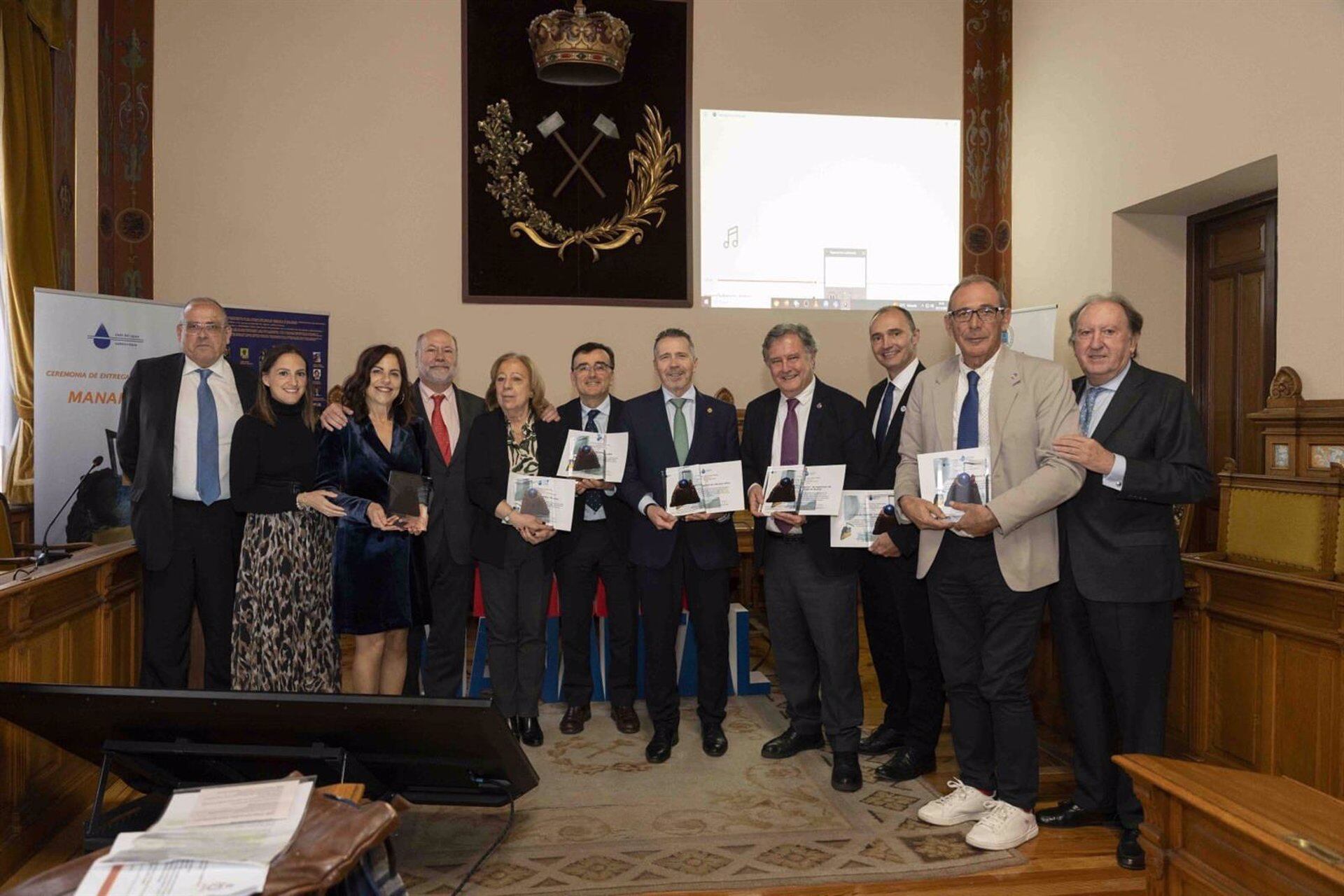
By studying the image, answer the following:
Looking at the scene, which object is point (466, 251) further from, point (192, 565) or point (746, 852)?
point (746, 852)

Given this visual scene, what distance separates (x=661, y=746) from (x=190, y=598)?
6.01ft

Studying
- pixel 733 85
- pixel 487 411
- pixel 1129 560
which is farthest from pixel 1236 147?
pixel 487 411

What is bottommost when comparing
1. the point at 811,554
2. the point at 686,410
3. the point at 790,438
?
the point at 811,554

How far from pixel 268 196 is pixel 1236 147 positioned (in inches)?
213

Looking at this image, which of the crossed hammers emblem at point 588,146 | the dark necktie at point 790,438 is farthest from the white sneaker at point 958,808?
the crossed hammers emblem at point 588,146

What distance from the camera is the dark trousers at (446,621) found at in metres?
3.84

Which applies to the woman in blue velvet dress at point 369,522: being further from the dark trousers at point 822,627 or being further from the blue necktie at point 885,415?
the blue necktie at point 885,415

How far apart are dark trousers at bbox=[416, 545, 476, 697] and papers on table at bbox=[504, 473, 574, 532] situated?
403 millimetres

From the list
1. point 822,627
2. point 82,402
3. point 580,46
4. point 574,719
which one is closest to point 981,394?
point 822,627

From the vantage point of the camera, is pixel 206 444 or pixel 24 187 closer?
pixel 206 444

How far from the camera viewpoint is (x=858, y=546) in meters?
3.46

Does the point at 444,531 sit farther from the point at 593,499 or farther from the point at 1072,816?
the point at 1072,816

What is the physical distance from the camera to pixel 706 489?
3.54 m

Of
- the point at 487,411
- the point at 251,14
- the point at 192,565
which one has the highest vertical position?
the point at 251,14
